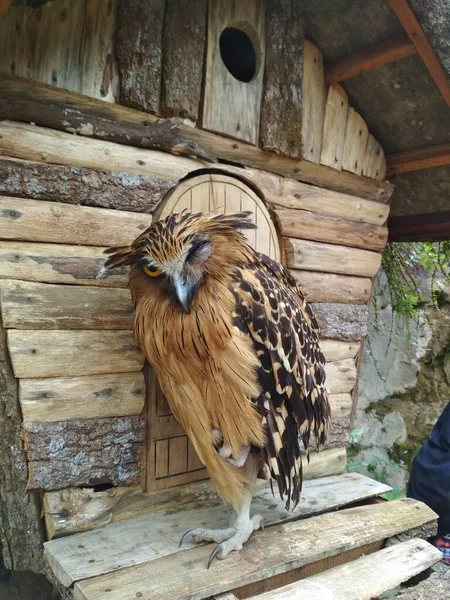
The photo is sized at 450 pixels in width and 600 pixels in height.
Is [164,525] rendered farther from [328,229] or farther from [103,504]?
[328,229]

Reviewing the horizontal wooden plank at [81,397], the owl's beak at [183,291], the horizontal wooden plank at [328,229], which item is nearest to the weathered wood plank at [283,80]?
the horizontal wooden plank at [328,229]

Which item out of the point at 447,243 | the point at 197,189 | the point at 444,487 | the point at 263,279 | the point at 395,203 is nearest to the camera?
the point at 263,279

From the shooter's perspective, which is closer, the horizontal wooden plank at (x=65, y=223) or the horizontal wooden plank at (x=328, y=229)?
the horizontal wooden plank at (x=65, y=223)

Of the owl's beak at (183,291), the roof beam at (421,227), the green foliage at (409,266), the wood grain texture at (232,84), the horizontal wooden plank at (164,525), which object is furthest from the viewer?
the green foliage at (409,266)

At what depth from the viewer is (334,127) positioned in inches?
121

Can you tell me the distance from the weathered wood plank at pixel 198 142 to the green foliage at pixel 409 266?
1275 mm

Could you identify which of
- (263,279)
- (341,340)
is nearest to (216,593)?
(263,279)

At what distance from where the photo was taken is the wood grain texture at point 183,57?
238 cm

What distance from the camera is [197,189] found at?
2527 mm

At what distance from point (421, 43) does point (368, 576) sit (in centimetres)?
252

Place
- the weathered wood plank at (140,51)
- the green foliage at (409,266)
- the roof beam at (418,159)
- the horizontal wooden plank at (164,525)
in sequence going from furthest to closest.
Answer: the green foliage at (409,266) → the roof beam at (418,159) → the weathered wood plank at (140,51) → the horizontal wooden plank at (164,525)

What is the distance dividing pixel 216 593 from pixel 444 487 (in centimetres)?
189

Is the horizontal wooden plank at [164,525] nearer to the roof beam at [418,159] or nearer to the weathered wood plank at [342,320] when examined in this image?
the weathered wood plank at [342,320]

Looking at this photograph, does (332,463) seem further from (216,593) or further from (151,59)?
(151,59)
